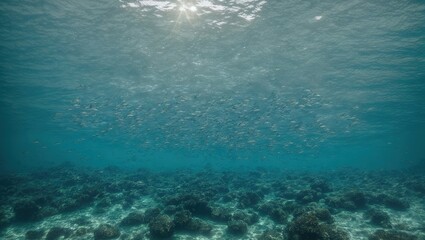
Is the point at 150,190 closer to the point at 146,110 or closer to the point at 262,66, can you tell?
the point at 262,66

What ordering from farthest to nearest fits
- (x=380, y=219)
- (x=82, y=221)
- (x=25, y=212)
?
(x=25, y=212) < (x=82, y=221) < (x=380, y=219)

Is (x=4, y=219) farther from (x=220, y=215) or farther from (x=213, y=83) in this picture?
(x=213, y=83)

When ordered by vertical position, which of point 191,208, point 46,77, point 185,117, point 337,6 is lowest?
point 191,208

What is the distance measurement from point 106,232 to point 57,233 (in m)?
2.65

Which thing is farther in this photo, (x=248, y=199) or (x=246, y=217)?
(x=248, y=199)

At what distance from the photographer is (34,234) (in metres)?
13.0

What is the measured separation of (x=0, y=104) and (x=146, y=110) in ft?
67.9

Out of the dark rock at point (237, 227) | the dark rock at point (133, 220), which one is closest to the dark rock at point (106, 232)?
the dark rock at point (133, 220)

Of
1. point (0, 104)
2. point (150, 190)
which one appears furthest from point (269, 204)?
point (0, 104)

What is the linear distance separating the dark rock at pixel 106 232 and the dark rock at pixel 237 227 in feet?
17.7

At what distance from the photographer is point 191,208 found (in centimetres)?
1403

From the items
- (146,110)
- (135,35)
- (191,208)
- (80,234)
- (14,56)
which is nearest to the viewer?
(80,234)

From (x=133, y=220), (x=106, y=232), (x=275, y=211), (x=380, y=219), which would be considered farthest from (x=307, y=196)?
(x=106, y=232)

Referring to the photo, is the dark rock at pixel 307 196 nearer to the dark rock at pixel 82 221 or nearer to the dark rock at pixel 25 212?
the dark rock at pixel 82 221
